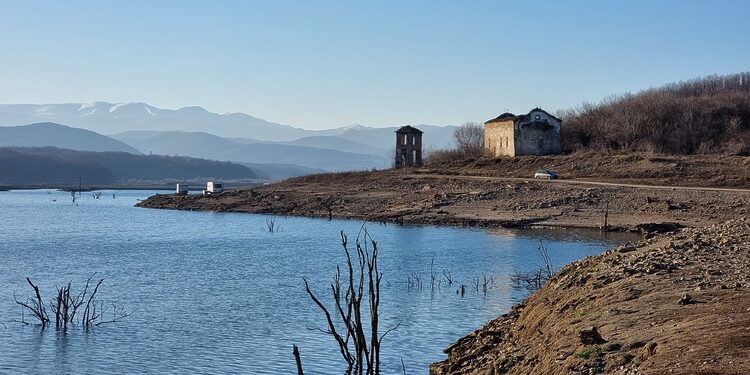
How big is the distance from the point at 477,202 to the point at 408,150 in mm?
31932

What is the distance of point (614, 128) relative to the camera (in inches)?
3351

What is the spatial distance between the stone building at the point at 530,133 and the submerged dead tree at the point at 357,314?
38919 mm

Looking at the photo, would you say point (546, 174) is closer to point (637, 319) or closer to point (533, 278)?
point (533, 278)

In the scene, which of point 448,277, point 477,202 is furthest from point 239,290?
point 477,202

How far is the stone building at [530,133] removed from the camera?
81.9 metres

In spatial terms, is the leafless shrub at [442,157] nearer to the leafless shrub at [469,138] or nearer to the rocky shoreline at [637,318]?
the leafless shrub at [469,138]

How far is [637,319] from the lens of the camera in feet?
47.6

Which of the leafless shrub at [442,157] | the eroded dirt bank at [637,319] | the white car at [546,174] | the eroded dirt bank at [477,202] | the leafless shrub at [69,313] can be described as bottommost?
the leafless shrub at [69,313]

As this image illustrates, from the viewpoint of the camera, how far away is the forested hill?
81875 mm

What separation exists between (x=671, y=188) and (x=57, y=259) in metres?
34.8

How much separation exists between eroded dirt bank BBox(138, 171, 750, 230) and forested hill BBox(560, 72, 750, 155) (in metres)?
17.1

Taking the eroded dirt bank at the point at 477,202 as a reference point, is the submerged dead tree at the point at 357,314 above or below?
below

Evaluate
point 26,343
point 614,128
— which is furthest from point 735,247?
point 614,128

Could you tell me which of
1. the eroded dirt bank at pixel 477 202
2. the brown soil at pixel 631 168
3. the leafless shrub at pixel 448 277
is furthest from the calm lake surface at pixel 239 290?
the brown soil at pixel 631 168
